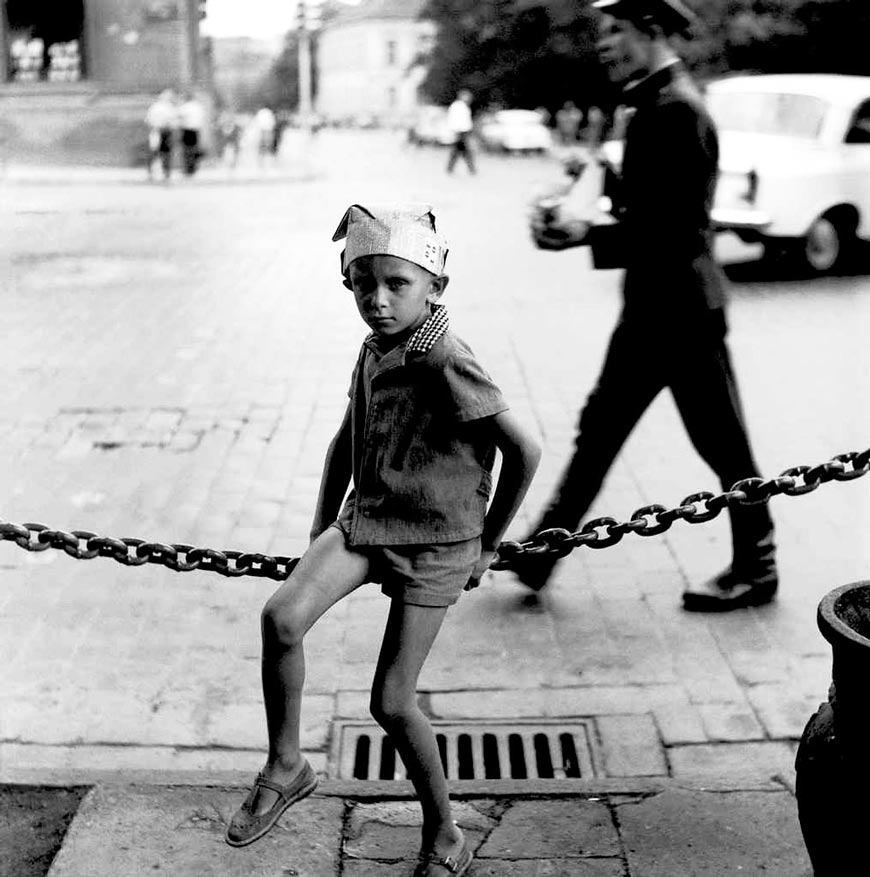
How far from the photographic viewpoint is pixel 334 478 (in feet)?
9.68

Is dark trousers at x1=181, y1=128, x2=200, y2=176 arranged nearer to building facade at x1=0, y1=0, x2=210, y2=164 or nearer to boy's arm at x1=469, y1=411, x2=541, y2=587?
building facade at x1=0, y1=0, x2=210, y2=164

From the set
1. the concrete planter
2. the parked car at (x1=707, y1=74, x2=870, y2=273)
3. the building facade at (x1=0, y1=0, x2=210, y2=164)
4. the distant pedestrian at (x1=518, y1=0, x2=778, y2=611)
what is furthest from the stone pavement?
the building facade at (x1=0, y1=0, x2=210, y2=164)

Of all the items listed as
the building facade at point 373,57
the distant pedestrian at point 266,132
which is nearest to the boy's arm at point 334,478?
the distant pedestrian at point 266,132

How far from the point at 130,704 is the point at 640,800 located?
1.63 meters

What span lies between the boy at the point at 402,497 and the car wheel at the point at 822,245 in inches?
415

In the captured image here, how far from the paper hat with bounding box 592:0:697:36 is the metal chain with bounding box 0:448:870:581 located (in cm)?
181

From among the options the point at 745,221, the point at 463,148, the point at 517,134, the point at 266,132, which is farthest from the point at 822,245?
the point at 517,134

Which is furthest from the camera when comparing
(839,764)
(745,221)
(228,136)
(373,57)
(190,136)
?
(373,57)

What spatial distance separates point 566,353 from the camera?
9.21m

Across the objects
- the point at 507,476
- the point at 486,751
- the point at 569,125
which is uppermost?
the point at 507,476

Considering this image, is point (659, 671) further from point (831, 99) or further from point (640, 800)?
point (831, 99)

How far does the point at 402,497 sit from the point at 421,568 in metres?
0.15

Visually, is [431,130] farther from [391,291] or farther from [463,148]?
[391,291]

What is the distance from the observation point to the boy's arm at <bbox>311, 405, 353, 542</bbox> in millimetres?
2928
